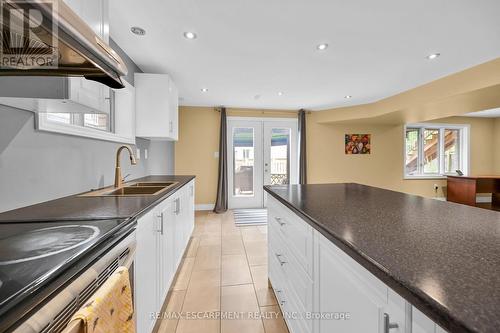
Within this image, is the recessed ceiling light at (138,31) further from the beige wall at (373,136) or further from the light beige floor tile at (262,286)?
the beige wall at (373,136)

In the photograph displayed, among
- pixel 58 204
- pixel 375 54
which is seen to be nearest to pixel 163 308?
pixel 58 204

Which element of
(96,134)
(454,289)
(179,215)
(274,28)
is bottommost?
(179,215)

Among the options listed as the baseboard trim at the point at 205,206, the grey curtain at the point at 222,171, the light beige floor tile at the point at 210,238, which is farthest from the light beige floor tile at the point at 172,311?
the baseboard trim at the point at 205,206

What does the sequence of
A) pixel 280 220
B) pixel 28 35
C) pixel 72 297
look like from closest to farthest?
pixel 72 297 → pixel 28 35 → pixel 280 220

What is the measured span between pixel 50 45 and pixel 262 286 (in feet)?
6.96

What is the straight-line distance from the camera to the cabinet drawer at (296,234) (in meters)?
1.07

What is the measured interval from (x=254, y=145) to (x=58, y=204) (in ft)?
13.5

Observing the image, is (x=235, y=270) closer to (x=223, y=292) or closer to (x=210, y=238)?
(x=223, y=292)

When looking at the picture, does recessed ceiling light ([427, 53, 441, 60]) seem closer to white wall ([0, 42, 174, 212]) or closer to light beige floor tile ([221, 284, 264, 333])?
light beige floor tile ([221, 284, 264, 333])

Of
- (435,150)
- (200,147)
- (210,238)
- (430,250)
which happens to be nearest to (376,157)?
(435,150)

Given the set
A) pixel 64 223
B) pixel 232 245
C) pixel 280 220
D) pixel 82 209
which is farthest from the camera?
pixel 232 245

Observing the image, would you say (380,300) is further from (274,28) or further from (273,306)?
(274,28)

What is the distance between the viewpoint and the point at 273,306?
1.77 metres

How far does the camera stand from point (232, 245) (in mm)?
3004
